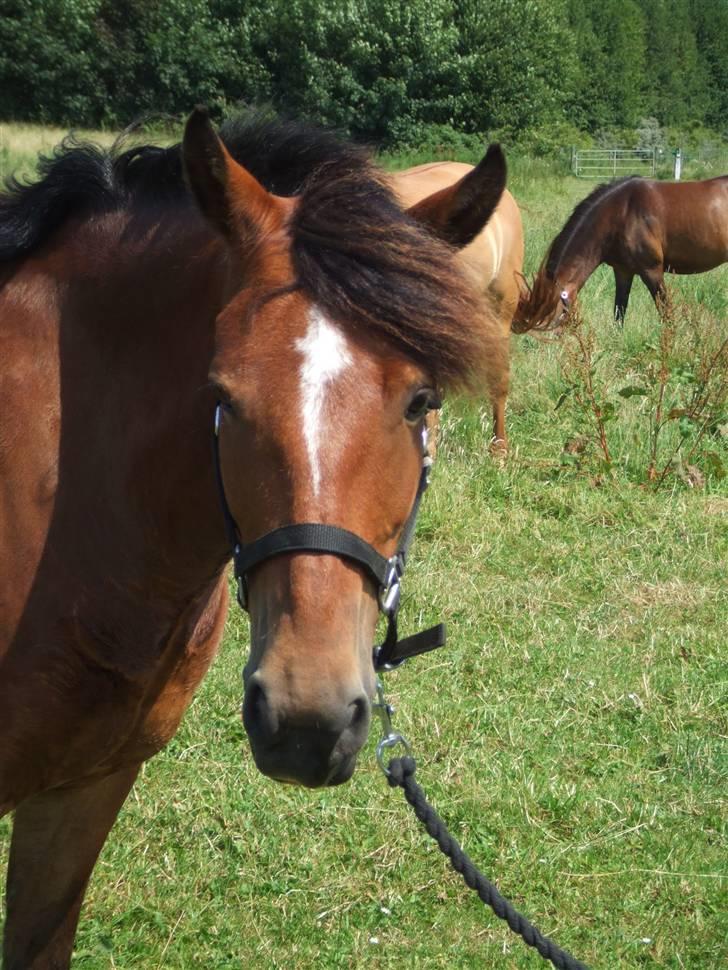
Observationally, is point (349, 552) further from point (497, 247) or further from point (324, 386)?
point (497, 247)

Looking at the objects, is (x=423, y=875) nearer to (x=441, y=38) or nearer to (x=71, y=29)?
(x=441, y=38)

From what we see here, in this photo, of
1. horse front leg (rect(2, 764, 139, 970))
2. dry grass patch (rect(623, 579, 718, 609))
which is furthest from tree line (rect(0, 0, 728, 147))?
horse front leg (rect(2, 764, 139, 970))

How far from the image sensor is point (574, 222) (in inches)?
474

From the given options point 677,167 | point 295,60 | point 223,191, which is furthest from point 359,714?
point 295,60

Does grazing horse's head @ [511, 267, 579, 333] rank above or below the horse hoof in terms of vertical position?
above

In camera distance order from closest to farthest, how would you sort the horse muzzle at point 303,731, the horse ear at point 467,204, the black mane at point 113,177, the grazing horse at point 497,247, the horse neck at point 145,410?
the horse muzzle at point 303,731
the horse ear at point 467,204
the horse neck at point 145,410
the black mane at point 113,177
the grazing horse at point 497,247

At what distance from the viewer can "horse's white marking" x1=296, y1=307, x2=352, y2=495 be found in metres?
1.55

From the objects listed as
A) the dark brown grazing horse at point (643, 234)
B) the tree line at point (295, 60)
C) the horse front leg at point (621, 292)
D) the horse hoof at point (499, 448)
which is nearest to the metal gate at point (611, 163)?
the tree line at point (295, 60)

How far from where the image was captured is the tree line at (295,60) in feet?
104

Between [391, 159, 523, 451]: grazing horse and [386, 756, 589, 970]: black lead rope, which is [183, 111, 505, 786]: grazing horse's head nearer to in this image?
[386, 756, 589, 970]: black lead rope

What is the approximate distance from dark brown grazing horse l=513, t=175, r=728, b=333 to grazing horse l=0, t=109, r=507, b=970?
9445mm

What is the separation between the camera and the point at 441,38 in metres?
31.8

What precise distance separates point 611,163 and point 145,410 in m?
35.4

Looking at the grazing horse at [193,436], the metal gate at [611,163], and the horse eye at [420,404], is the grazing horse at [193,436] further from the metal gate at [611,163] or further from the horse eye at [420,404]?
the metal gate at [611,163]
